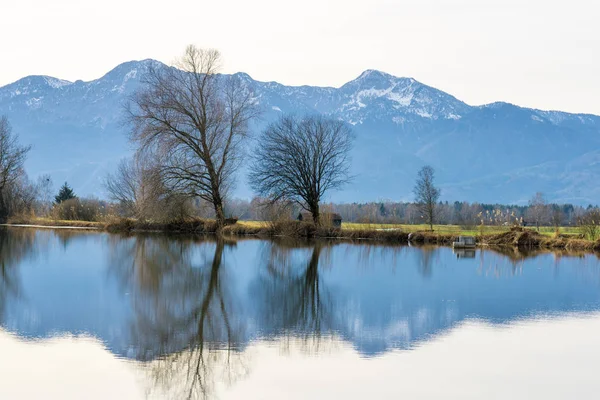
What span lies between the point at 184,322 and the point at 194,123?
3587 cm

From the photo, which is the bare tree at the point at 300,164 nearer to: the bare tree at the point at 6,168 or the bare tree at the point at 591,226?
the bare tree at the point at 591,226

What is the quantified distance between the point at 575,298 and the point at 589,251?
61.2 feet

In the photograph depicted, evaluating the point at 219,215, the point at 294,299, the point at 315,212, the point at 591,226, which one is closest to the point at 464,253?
the point at 591,226

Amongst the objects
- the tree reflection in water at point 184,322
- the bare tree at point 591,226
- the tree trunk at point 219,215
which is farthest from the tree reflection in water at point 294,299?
the tree trunk at point 219,215

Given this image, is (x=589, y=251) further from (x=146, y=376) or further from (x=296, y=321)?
(x=146, y=376)

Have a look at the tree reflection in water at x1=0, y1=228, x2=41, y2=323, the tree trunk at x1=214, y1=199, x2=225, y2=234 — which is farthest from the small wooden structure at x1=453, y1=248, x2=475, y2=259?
the tree reflection in water at x1=0, y1=228, x2=41, y2=323

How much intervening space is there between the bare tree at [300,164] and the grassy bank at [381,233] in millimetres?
2139

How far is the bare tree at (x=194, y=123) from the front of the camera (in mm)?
49000

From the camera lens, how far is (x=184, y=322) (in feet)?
51.2

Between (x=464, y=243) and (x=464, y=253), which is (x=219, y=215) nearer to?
(x=464, y=243)

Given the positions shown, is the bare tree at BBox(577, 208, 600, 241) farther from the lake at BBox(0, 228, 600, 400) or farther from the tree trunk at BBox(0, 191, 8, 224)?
the tree trunk at BBox(0, 191, 8, 224)

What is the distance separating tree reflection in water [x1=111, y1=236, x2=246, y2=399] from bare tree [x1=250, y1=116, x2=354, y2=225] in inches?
819

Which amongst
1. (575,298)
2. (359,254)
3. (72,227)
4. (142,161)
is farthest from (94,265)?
(72,227)

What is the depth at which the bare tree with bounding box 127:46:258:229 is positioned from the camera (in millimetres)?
49000
